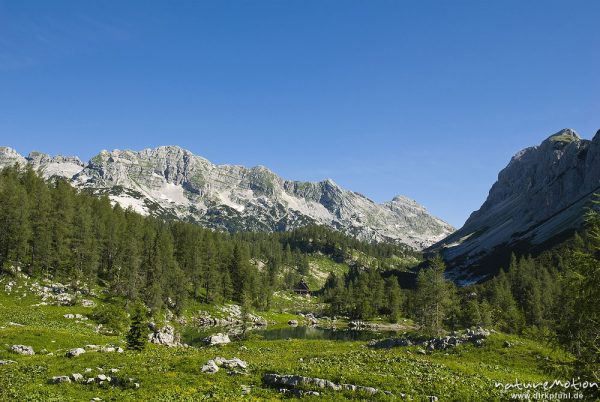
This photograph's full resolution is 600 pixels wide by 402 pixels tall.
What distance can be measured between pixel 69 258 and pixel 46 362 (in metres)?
73.6

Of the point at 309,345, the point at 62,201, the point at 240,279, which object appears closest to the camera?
the point at 309,345

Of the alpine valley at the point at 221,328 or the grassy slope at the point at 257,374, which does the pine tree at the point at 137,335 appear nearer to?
the alpine valley at the point at 221,328

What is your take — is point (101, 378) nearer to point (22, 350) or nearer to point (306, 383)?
point (306, 383)

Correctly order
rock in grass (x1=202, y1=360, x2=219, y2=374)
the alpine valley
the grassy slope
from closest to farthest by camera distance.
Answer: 1. the grassy slope
2. the alpine valley
3. rock in grass (x1=202, y1=360, x2=219, y2=374)

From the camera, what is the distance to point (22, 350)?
34.6m

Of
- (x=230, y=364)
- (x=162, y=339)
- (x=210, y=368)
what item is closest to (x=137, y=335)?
(x=230, y=364)

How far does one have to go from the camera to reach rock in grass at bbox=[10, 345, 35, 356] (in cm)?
3403

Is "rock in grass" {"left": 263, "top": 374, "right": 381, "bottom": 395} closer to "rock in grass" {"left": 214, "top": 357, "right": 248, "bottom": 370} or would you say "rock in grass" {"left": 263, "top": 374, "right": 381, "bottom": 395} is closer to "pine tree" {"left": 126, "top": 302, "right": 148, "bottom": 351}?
"rock in grass" {"left": 214, "top": 357, "right": 248, "bottom": 370}

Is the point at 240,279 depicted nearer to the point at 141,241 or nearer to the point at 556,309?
the point at 141,241

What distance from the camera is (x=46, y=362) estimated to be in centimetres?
2811

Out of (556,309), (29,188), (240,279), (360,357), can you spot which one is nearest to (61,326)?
(360,357)

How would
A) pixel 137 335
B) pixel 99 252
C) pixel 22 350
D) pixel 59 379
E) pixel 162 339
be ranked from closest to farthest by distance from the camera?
pixel 59 379 → pixel 22 350 → pixel 137 335 → pixel 162 339 → pixel 99 252

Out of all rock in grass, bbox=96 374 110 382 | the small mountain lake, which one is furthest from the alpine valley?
the small mountain lake

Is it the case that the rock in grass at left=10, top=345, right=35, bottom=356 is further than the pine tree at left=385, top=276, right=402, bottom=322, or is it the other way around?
the pine tree at left=385, top=276, right=402, bottom=322
